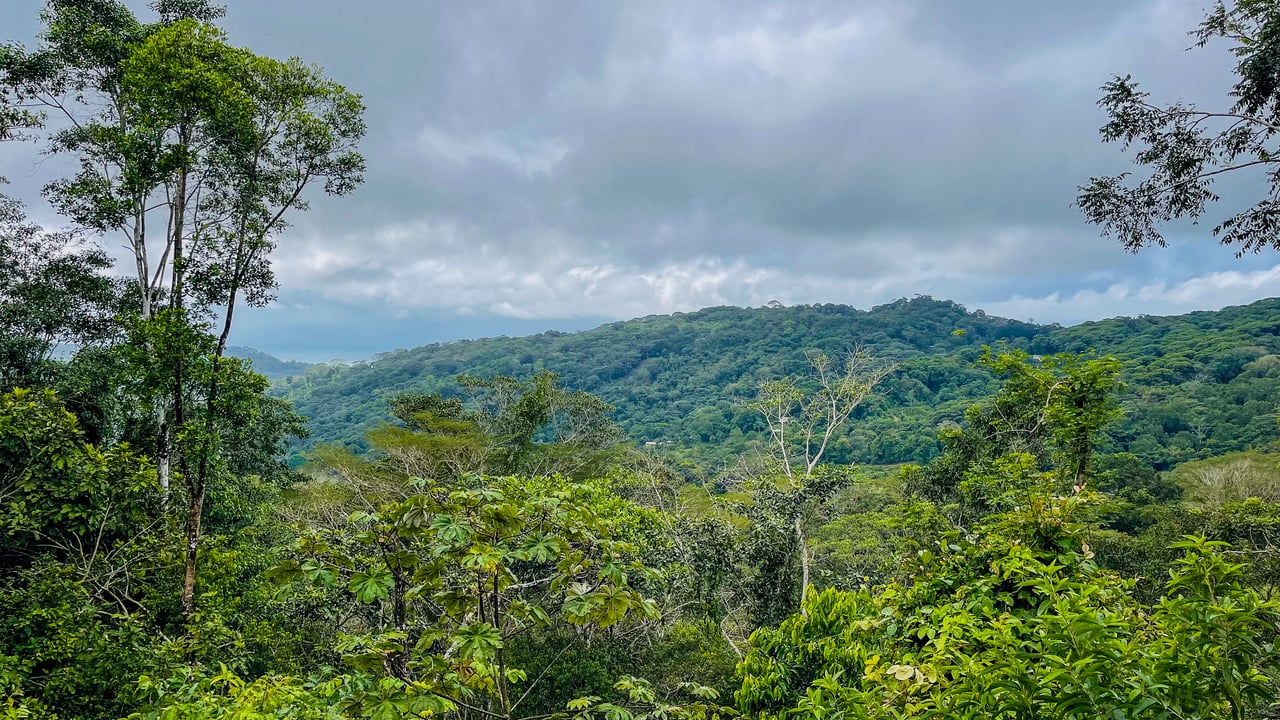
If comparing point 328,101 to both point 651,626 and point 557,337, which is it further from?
point 557,337

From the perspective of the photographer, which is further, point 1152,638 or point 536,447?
point 536,447

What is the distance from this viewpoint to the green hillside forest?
81.4 inches

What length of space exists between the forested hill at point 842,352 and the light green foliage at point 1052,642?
7.36 metres

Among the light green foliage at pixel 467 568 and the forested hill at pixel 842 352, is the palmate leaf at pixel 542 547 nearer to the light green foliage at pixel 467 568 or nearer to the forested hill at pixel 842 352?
the light green foliage at pixel 467 568

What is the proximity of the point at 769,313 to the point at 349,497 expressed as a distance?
100428 millimetres

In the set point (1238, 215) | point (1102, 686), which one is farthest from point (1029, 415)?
point (1102, 686)

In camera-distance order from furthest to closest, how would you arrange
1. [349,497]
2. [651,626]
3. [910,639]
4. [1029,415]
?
[349,497]
[651,626]
[1029,415]
[910,639]

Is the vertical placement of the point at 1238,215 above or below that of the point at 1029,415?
above

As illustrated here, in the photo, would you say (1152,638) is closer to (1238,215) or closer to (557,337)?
(1238,215)

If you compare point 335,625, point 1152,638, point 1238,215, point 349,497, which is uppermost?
point 1238,215

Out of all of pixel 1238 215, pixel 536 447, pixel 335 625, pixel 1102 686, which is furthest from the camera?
pixel 536 447

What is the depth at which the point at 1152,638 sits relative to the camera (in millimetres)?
1995

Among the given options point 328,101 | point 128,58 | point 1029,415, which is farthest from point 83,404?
point 1029,415

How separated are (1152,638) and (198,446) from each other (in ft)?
26.2
